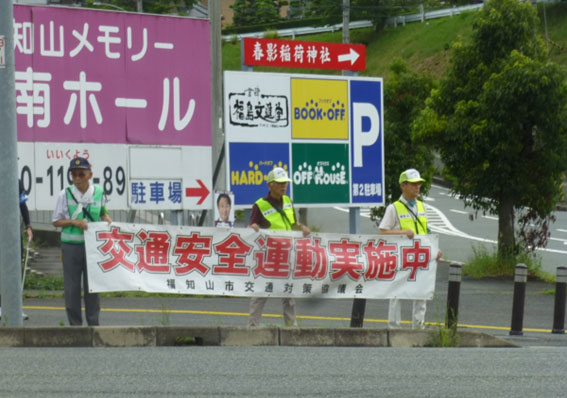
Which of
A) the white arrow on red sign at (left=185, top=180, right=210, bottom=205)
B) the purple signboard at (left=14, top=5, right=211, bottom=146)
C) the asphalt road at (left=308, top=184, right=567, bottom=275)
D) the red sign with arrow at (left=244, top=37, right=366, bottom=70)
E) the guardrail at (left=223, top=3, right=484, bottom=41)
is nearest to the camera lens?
the purple signboard at (left=14, top=5, right=211, bottom=146)

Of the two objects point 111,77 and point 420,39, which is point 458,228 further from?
point 420,39

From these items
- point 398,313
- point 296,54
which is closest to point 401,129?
point 296,54

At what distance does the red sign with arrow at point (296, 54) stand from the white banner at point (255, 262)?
16.6ft

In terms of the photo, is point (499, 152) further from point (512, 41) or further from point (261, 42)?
point (261, 42)

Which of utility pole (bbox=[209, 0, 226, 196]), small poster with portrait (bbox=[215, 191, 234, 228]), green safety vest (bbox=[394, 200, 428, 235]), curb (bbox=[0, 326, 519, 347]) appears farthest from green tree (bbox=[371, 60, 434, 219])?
curb (bbox=[0, 326, 519, 347])

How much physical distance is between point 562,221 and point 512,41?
16.9m

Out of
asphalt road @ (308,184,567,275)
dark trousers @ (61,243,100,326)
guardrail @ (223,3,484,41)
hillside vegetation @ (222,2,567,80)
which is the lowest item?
asphalt road @ (308,184,567,275)

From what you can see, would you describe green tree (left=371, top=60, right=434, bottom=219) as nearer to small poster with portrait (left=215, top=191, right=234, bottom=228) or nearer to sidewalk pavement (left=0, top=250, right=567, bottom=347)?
sidewalk pavement (left=0, top=250, right=567, bottom=347)

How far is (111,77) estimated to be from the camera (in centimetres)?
1603

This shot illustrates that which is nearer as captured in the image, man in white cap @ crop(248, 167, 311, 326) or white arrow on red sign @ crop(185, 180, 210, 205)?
man in white cap @ crop(248, 167, 311, 326)

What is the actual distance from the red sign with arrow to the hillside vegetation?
5502 cm

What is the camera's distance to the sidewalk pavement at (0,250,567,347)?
10883mm

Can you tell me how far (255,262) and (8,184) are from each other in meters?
2.78

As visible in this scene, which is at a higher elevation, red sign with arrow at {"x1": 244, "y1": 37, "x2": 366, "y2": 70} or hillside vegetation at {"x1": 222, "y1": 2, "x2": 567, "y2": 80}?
hillside vegetation at {"x1": 222, "y1": 2, "x2": 567, "y2": 80}
